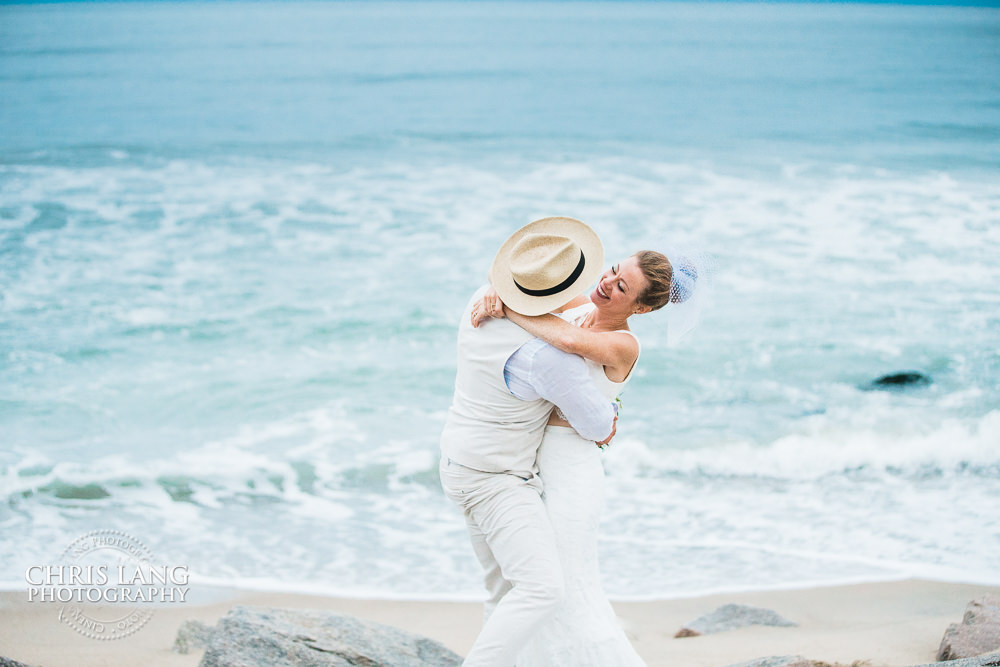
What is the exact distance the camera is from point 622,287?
3.12 meters

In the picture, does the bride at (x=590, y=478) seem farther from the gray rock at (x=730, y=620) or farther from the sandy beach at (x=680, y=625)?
the gray rock at (x=730, y=620)

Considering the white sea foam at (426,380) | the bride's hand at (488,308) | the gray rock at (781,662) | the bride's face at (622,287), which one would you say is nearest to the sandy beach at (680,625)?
the white sea foam at (426,380)

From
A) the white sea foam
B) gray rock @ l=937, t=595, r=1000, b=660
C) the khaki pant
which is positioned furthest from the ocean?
gray rock @ l=937, t=595, r=1000, b=660

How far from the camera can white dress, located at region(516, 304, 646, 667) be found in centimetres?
322

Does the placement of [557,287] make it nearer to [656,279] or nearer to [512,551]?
[656,279]

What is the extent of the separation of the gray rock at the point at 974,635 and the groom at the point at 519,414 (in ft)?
7.38

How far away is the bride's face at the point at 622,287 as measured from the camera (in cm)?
312

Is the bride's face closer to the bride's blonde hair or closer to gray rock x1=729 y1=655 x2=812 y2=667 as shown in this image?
the bride's blonde hair

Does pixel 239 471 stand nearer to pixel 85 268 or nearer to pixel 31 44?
pixel 85 268

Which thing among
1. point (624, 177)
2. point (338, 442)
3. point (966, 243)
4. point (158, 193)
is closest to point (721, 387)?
point (338, 442)

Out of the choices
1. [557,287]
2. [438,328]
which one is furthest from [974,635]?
[438,328]

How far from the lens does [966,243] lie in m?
15.0

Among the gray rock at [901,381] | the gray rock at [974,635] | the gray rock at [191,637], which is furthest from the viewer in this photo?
the gray rock at [901,381]

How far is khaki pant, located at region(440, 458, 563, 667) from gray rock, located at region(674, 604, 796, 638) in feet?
6.96
